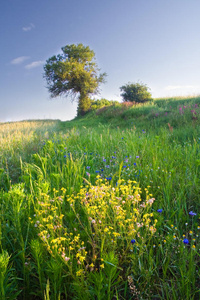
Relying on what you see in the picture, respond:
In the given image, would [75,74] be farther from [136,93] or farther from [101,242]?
[101,242]

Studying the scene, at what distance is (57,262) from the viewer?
1.54m

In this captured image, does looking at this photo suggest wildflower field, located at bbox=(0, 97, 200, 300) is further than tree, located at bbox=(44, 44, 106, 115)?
No

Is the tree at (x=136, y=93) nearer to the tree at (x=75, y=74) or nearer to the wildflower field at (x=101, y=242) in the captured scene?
the tree at (x=75, y=74)

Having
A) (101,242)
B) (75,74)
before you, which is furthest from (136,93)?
(101,242)

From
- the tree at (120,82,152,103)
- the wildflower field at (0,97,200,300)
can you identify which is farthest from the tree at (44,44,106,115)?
the wildflower field at (0,97,200,300)

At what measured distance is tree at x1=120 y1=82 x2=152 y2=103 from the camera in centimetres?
2623

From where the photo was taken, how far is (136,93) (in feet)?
86.8

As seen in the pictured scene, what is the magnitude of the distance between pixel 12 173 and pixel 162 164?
312cm

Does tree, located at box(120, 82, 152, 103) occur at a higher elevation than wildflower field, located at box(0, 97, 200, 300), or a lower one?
higher

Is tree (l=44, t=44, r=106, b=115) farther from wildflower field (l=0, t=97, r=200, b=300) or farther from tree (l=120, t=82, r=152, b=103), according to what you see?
wildflower field (l=0, t=97, r=200, b=300)

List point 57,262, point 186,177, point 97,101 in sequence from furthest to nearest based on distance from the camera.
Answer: point 97,101, point 186,177, point 57,262

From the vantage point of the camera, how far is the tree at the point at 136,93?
26.2 meters

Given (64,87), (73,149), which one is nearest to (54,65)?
(64,87)

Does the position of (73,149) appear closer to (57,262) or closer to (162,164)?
(162,164)
